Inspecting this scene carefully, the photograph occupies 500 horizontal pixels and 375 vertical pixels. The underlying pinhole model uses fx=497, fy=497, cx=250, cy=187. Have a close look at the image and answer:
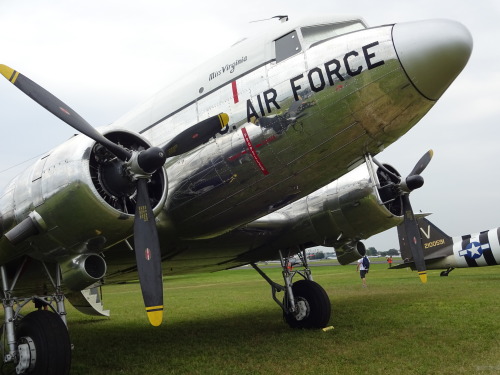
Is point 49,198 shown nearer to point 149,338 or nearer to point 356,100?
point 356,100

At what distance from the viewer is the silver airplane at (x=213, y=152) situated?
5918 millimetres

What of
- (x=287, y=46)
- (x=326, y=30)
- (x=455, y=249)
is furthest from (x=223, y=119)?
(x=455, y=249)

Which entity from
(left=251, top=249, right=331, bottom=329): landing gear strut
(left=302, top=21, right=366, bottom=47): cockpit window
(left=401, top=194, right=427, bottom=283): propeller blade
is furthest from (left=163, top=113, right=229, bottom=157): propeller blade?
(left=401, top=194, right=427, bottom=283): propeller blade

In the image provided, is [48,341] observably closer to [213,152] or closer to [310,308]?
[213,152]

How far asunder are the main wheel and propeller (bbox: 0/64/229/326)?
449cm

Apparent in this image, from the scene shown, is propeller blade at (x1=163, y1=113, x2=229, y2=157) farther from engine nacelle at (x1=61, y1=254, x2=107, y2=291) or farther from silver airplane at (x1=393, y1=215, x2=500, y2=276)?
silver airplane at (x1=393, y1=215, x2=500, y2=276)

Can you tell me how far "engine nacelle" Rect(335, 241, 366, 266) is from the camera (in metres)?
10.6

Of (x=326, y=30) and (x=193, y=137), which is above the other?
(x=326, y=30)

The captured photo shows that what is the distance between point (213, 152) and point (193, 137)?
1.81 ft

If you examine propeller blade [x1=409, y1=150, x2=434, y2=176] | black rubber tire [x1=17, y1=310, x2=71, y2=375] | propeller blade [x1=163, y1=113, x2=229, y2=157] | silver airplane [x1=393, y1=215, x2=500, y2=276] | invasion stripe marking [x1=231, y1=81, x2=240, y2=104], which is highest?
invasion stripe marking [x1=231, y1=81, x2=240, y2=104]

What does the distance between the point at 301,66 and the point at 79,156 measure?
9.89 ft

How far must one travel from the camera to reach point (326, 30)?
6.72 meters

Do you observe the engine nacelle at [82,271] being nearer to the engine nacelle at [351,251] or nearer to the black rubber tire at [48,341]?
the black rubber tire at [48,341]

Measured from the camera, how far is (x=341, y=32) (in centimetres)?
665
